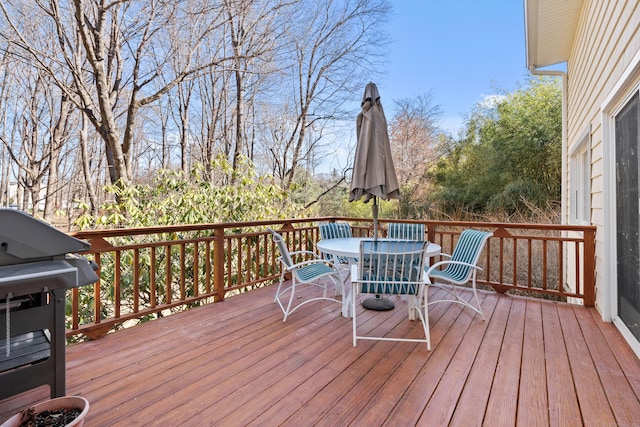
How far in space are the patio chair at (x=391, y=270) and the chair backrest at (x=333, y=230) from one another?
4.82ft

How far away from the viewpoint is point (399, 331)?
3023mm

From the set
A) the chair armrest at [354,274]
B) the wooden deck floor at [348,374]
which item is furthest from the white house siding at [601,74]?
the chair armrest at [354,274]

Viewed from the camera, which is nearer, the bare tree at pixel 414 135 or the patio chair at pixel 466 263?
the patio chair at pixel 466 263

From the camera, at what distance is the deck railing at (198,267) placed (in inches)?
116

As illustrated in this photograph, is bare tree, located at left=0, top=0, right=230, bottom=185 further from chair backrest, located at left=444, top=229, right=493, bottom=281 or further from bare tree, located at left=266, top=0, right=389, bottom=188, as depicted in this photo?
chair backrest, located at left=444, top=229, right=493, bottom=281

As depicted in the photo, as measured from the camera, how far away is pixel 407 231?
461 centimetres

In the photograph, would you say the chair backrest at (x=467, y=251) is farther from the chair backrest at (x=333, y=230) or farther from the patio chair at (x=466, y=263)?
the chair backrest at (x=333, y=230)

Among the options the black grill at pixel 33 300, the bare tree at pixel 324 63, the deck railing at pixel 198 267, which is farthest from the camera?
the bare tree at pixel 324 63

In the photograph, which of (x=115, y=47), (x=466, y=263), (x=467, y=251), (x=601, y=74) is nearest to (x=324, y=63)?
(x=115, y=47)

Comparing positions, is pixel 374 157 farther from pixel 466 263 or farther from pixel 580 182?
pixel 580 182

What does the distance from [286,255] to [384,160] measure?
148 centimetres

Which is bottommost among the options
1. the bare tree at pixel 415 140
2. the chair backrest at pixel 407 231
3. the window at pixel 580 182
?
the chair backrest at pixel 407 231

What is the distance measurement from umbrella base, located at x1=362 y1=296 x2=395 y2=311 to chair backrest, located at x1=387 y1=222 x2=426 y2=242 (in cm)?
112

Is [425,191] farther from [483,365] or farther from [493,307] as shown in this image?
[483,365]
